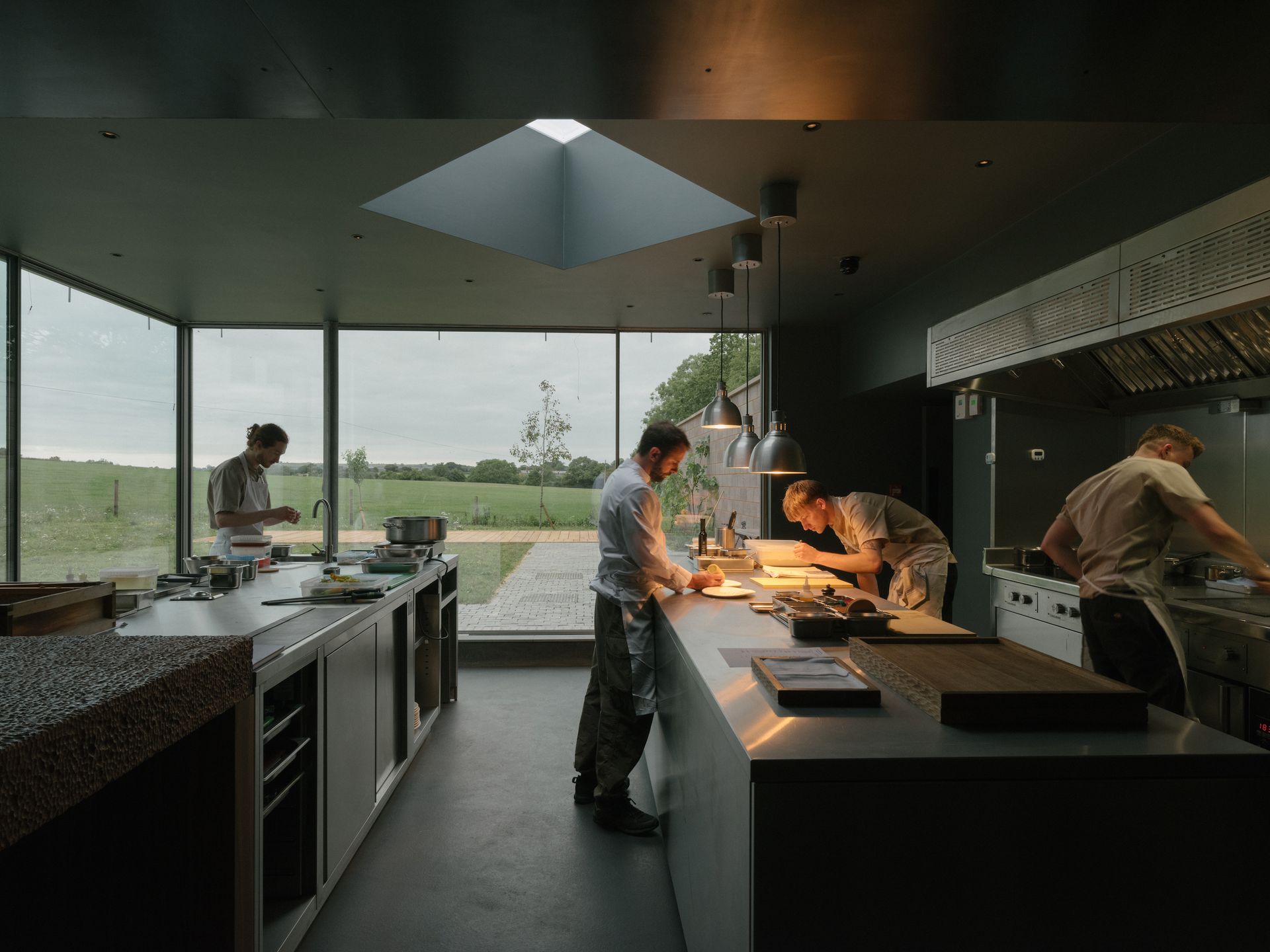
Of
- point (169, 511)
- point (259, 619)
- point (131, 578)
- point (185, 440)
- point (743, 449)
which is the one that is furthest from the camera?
point (185, 440)

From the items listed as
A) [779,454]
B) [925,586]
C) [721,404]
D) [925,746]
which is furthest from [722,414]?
[925,746]

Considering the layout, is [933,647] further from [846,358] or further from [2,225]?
[2,225]

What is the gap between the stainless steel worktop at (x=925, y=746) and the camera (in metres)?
1.32

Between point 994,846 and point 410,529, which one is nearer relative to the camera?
point 994,846

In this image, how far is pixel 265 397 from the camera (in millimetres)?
6027

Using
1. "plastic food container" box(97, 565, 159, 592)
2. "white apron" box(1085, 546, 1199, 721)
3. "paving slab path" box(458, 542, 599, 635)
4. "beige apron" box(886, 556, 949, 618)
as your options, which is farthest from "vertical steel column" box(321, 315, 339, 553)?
"white apron" box(1085, 546, 1199, 721)

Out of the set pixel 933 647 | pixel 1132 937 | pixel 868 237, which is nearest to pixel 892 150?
pixel 868 237

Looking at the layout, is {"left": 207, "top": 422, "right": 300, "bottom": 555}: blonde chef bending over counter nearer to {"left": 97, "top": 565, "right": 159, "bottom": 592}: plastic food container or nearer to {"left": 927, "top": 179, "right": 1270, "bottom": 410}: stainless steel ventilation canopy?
{"left": 97, "top": 565, "right": 159, "bottom": 592}: plastic food container

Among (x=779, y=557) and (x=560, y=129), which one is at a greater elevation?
(x=560, y=129)

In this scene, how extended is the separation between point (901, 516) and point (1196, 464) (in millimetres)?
1353

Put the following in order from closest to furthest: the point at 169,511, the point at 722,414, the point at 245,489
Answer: the point at 722,414 < the point at 245,489 < the point at 169,511

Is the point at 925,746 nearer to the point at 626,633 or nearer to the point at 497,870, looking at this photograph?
the point at 626,633

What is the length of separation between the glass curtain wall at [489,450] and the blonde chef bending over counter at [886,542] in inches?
92.3

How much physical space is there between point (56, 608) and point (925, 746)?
166 cm
